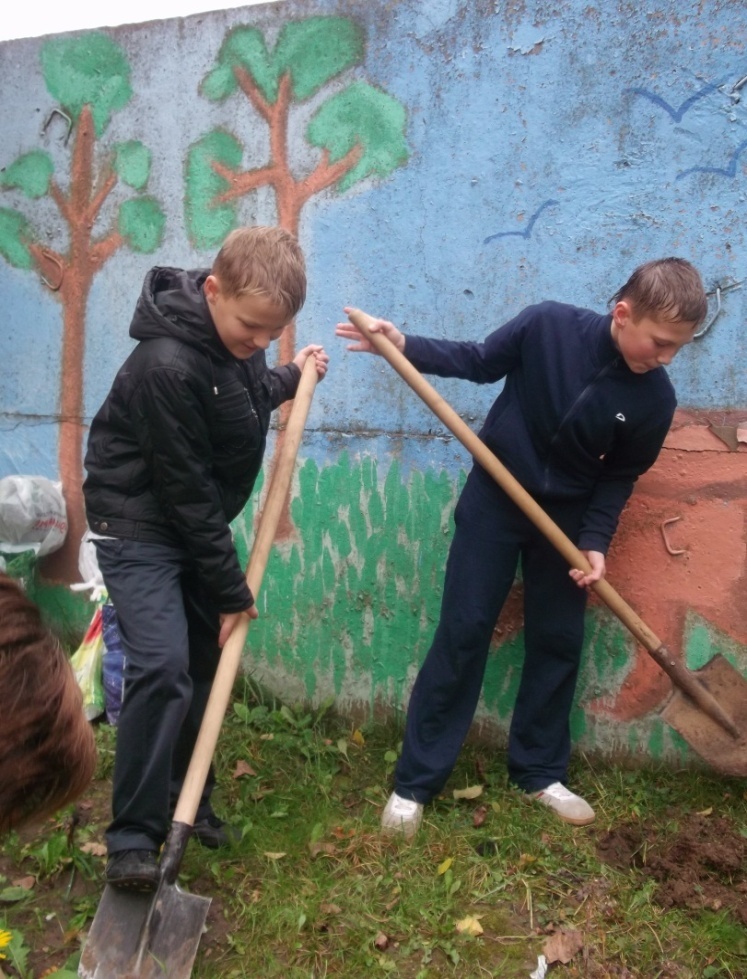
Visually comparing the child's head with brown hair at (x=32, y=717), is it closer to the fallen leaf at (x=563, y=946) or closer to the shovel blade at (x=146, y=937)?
the shovel blade at (x=146, y=937)

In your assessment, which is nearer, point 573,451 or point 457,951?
point 457,951

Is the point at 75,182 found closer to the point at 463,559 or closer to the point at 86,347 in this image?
the point at 86,347

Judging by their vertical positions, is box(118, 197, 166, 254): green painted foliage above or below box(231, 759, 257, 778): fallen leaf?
above

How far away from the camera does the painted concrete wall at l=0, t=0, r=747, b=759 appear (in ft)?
9.89

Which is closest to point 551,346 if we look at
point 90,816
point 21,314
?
point 90,816

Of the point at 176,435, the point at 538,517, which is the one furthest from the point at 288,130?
the point at 538,517

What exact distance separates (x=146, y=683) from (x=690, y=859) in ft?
5.54

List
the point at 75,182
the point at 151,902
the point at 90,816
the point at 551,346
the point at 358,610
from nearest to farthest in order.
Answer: the point at 151,902 → the point at 551,346 → the point at 90,816 → the point at 358,610 → the point at 75,182

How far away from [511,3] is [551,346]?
1249 millimetres

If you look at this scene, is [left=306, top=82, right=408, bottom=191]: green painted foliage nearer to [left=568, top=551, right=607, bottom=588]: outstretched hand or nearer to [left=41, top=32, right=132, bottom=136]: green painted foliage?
[left=41, top=32, right=132, bottom=136]: green painted foliage

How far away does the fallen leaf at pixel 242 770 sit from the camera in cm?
322

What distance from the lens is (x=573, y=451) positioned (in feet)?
9.39

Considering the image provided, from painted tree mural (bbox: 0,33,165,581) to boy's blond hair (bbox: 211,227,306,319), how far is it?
1.56m

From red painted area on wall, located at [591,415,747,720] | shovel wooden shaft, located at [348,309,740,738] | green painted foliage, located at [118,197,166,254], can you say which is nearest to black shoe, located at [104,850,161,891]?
shovel wooden shaft, located at [348,309,740,738]
